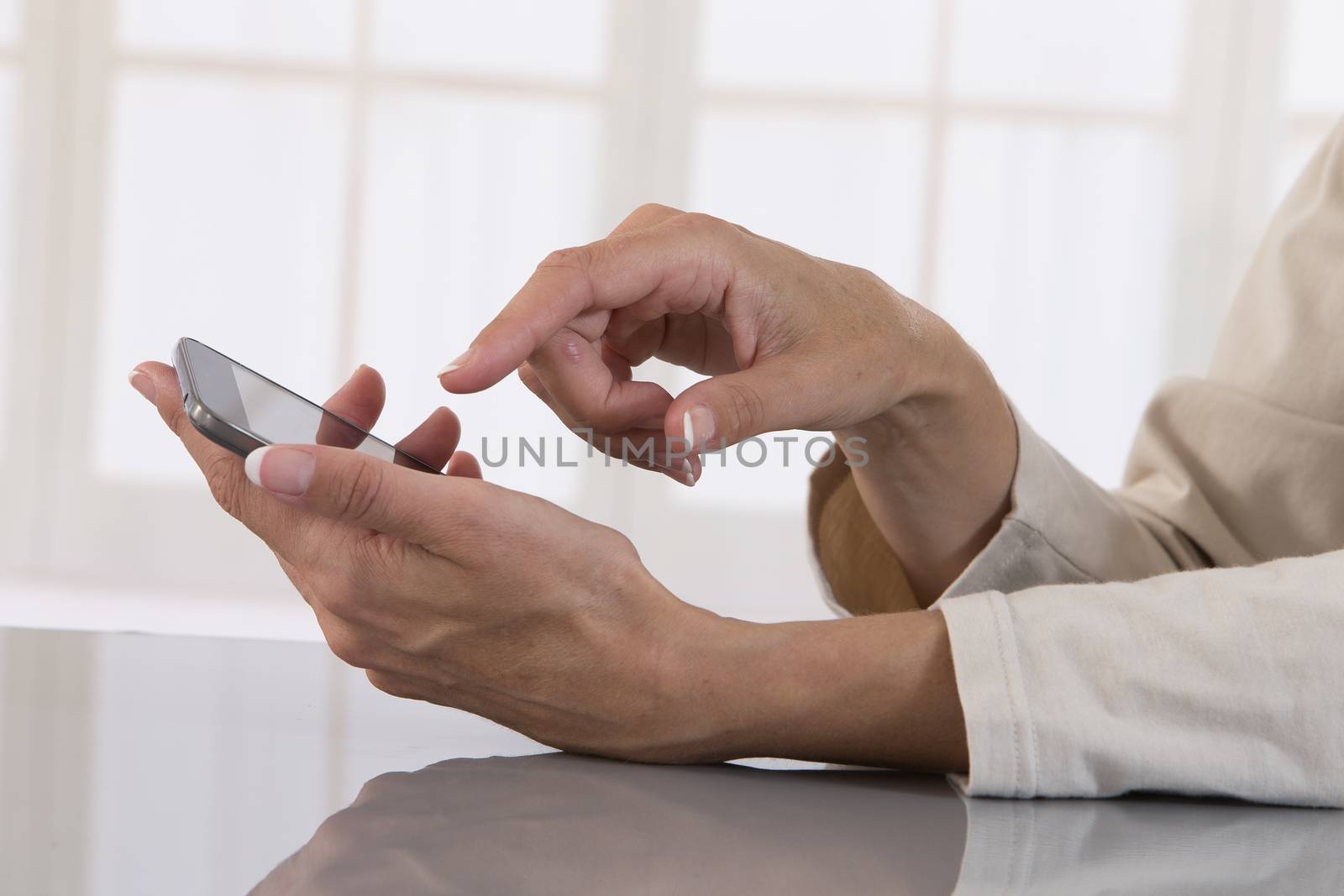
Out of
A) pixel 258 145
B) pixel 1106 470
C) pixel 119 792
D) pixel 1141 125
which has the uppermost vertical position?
pixel 1141 125

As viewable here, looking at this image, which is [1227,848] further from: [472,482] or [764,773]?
[472,482]

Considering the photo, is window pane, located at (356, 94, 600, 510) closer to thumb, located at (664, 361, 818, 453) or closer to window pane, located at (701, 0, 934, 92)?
window pane, located at (701, 0, 934, 92)

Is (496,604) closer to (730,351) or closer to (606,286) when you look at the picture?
(606,286)

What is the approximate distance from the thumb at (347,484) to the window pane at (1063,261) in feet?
8.66

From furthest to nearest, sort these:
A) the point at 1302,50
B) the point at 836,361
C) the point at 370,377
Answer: the point at 1302,50 → the point at 370,377 → the point at 836,361

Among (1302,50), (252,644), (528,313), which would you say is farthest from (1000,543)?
(1302,50)

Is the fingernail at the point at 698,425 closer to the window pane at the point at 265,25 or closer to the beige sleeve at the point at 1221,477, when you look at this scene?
the beige sleeve at the point at 1221,477

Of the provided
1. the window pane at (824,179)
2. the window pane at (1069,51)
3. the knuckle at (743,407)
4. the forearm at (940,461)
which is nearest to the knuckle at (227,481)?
the knuckle at (743,407)

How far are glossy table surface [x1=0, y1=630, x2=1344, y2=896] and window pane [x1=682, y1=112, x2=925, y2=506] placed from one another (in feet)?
8.02

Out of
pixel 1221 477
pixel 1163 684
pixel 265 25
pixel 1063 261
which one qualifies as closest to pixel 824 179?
pixel 1063 261

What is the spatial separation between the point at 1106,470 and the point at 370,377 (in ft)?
8.74

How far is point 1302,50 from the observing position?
2.93 m

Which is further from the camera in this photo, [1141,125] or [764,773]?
[1141,125]

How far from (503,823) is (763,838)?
9 cm
